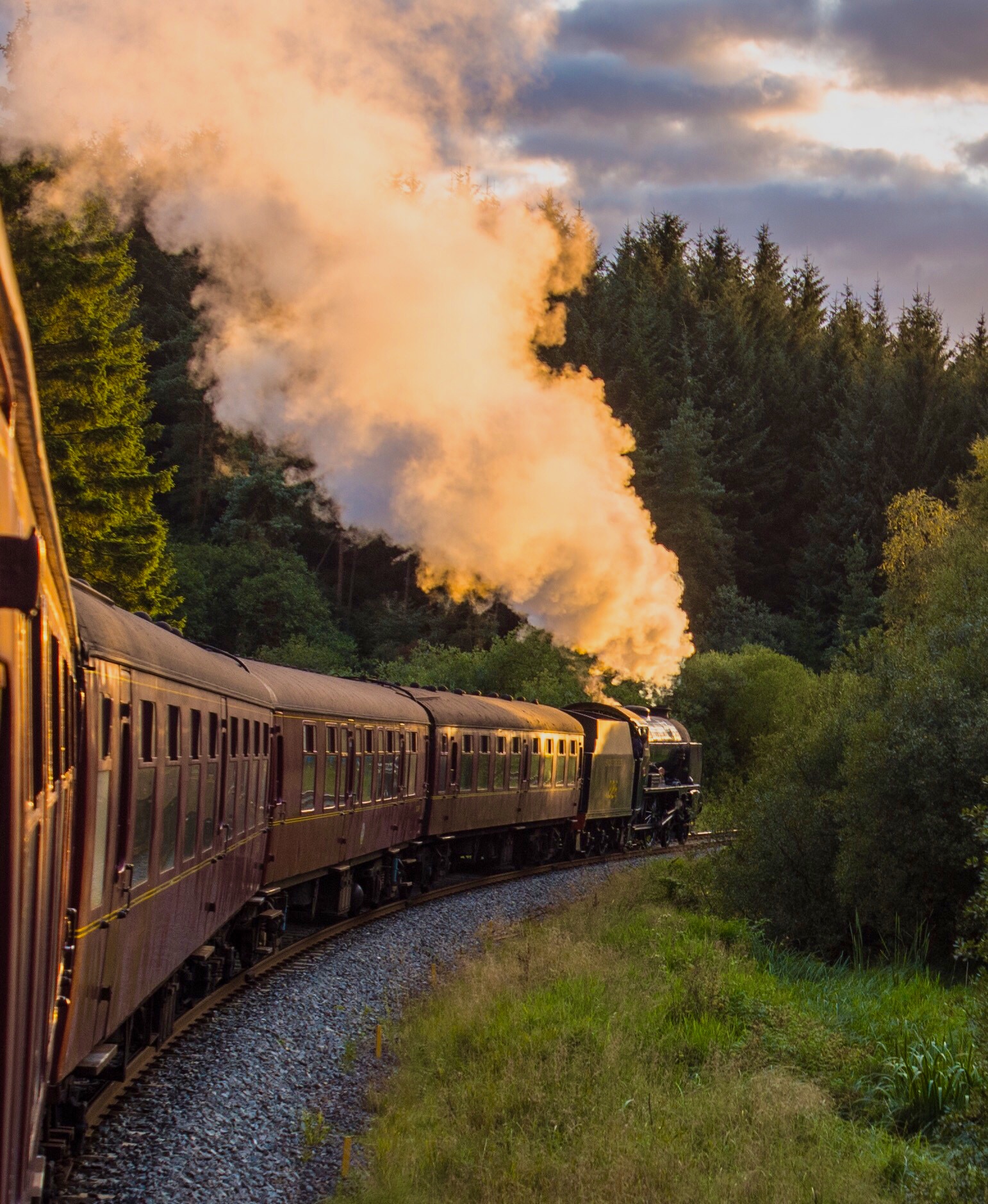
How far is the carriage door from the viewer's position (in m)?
6.61

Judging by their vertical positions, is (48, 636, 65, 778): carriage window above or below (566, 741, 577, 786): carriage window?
above

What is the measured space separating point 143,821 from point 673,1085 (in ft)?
14.9

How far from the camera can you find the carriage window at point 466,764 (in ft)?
73.3

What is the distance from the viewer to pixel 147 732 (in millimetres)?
7398

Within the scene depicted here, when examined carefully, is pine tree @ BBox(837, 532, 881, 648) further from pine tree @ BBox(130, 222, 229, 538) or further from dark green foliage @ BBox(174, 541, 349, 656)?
pine tree @ BBox(130, 222, 229, 538)

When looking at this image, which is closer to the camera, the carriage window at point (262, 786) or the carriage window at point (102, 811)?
the carriage window at point (102, 811)

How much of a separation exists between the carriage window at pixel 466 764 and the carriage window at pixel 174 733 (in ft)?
45.8

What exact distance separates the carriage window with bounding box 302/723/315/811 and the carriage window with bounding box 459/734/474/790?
7.36 meters

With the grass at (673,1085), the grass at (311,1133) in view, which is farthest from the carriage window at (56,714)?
the grass at (311,1133)

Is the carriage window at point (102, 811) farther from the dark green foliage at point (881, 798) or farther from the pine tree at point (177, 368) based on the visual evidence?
the pine tree at point (177, 368)

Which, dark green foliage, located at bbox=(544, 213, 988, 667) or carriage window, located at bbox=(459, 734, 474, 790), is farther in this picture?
dark green foliage, located at bbox=(544, 213, 988, 667)

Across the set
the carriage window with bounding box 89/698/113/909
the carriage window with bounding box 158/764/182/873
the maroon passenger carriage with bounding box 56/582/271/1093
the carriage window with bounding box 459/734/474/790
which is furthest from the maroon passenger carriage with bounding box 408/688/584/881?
the carriage window with bounding box 89/698/113/909

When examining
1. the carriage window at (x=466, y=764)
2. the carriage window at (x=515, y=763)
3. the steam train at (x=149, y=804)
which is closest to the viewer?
the steam train at (x=149, y=804)

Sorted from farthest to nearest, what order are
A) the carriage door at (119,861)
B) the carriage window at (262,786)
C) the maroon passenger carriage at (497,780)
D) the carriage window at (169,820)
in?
the maroon passenger carriage at (497,780), the carriage window at (262,786), the carriage window at (169,820), the carriage door at (119,861)
